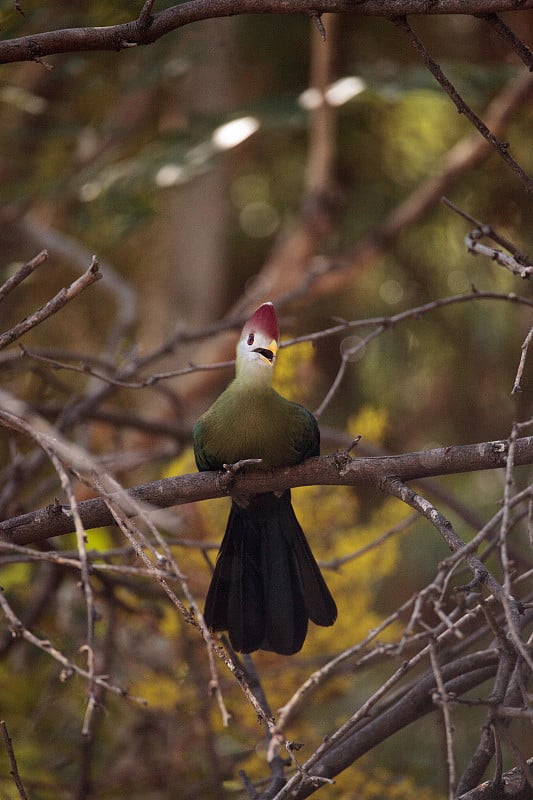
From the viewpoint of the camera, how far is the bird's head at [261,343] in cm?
245

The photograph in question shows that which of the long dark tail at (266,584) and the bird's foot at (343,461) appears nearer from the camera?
the bird's foot at (343,461)

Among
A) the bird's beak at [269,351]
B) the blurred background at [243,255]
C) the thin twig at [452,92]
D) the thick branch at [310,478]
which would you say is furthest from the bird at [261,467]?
the thin twig at [452,92]

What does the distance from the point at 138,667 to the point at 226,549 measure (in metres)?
1.72

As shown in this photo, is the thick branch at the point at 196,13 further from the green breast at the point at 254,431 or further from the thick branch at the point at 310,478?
the green breast at the point at 254,431

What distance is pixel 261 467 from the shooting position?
2379 millimetres

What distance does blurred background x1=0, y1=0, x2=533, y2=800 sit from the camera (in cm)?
350

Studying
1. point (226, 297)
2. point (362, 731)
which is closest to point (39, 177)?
point (226, 297)

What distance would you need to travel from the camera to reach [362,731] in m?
2.10

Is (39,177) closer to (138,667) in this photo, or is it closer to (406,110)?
(406,110)

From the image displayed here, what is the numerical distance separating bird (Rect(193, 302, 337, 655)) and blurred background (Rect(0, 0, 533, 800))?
0.59 meters

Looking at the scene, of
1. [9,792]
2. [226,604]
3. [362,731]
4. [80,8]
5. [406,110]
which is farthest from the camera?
[406,110]

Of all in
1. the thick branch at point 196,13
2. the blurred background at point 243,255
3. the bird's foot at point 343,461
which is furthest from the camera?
the blurred background at point 243,255

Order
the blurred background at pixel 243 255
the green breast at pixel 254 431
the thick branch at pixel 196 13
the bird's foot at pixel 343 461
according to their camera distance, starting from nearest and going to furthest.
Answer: the thick branch at pixel 196 13
the bird's foot at pixel 343 461
the green breast at pixel 254 431
the blurred background at pixel 243 255

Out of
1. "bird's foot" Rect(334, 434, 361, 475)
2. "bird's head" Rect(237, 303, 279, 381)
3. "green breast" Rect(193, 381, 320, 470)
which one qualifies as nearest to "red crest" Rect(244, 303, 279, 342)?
"bird's head" Rect(237, 303, 279, 381)
